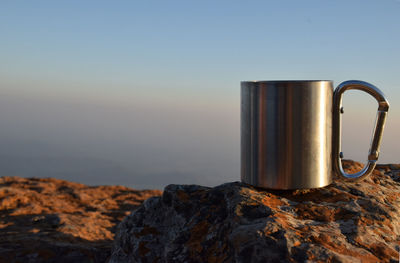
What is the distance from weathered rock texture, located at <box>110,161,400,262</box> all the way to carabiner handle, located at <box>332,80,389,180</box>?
0.13 meters

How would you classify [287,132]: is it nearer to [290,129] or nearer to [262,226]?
[290,129]

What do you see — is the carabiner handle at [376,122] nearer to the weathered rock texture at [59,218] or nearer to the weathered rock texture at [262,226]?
the weathered rock texture at [262,226]

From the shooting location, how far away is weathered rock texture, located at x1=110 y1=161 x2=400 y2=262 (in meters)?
1.36

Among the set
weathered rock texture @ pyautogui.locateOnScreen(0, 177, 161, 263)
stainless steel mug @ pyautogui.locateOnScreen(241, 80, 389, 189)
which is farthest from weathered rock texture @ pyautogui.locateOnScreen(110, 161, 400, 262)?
weathered rock texture @ pyautogui.locateOnScreen(0, 177, 161, 263)

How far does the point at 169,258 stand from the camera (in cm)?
160

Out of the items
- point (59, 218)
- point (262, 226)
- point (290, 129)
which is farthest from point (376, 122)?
point (59, 218)

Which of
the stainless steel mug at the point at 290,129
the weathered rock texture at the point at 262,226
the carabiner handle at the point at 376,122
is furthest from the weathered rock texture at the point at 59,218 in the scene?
the carabiner handle at the point at 376,122

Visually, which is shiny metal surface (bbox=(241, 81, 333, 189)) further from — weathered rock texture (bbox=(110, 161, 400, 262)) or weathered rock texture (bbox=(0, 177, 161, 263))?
weathered rock texture (bbox=(0, 177, 161, 263))

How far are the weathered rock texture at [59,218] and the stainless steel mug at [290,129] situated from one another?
1.22m

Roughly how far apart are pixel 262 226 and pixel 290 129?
650mm

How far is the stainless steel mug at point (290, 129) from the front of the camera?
189cm

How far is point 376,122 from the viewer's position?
2.07 m

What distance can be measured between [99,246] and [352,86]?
1.99 m

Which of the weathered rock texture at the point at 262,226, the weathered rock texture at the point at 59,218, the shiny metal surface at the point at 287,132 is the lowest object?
the weathered rock texture at the point at 59,218
